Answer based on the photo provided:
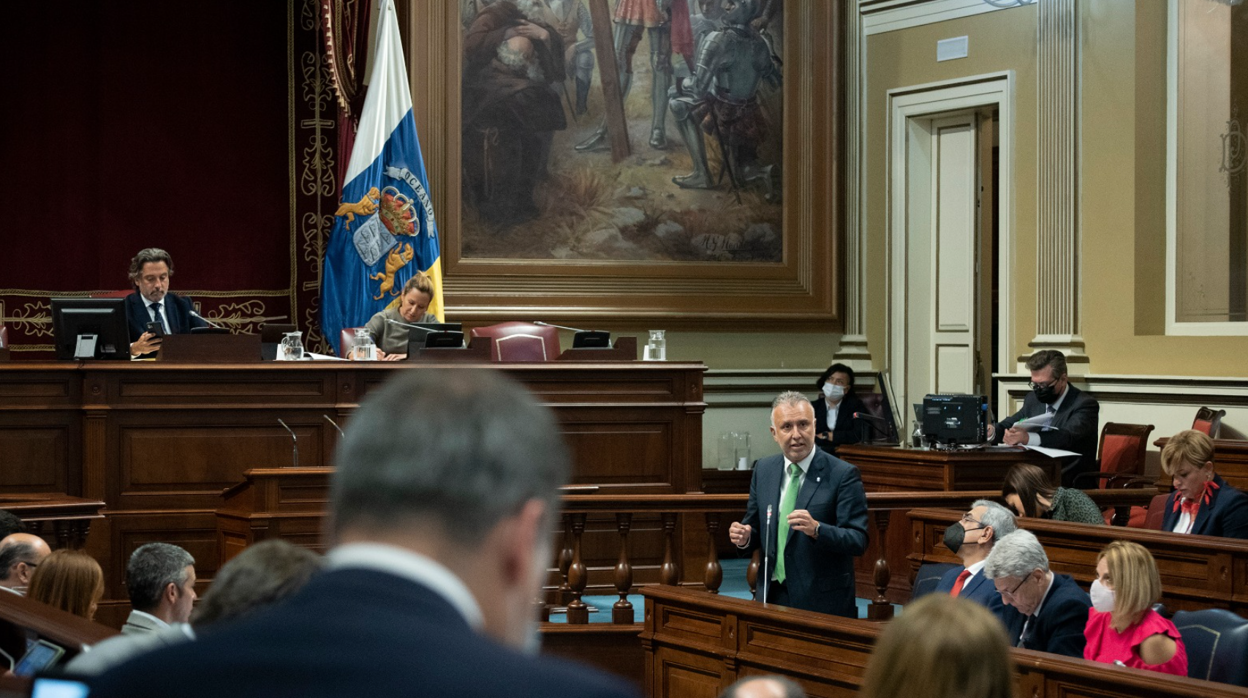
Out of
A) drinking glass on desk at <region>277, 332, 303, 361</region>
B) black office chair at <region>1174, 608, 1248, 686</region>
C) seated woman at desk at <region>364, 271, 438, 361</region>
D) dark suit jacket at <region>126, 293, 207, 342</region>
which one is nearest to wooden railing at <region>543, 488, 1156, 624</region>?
black office chair at <region>1174, 608, 1248, 686</region>

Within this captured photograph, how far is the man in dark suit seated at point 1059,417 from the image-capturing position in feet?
29.8

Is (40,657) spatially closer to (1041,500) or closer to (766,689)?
(766,689)

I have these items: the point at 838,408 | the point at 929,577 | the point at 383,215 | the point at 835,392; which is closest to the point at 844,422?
the point at 838,408

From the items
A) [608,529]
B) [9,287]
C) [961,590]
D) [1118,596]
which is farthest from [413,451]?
[9,287]

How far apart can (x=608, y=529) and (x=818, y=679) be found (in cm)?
323

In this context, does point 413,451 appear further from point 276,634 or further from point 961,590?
point 961,590

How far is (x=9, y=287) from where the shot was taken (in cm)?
1089

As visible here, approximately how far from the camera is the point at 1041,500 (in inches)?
270

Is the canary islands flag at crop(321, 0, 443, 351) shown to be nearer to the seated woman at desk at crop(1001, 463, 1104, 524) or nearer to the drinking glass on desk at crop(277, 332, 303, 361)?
the drinking glass on desk at crop(277, 332, 303, 361)

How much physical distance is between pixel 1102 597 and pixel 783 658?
3.56ft

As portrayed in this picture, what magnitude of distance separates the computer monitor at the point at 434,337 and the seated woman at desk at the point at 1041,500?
3.20m

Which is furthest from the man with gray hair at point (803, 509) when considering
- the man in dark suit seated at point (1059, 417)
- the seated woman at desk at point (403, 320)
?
the man in dark suit seated at point (1059, 417)

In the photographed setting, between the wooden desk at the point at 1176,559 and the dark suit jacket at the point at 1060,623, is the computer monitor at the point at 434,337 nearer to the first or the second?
the wooden desk at the point at 1176,559

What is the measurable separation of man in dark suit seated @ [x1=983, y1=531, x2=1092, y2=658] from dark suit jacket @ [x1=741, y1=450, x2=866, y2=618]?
591 mm
